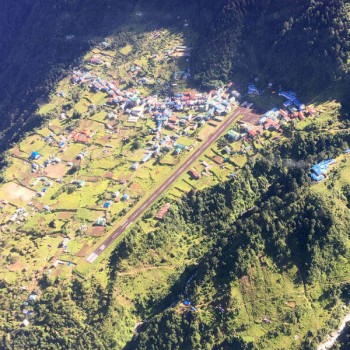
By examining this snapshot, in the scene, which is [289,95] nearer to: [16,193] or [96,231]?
[96,231]

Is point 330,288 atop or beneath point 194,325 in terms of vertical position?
atop

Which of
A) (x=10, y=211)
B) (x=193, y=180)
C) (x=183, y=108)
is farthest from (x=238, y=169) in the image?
(x=10, y=211)

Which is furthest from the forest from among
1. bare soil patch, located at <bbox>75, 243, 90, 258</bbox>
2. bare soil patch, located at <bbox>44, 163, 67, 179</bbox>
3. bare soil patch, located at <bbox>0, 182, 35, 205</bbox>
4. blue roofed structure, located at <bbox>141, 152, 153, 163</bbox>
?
bare soil patch, located at <bbox>44, 163, 67, 179</bbox>

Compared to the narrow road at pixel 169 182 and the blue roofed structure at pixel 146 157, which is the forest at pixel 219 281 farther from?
the blue roofed structure at pixel 146 157

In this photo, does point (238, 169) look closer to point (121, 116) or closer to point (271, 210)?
point (271, 210)

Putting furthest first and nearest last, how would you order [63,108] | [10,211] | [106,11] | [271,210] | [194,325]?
1. [106,11]
2. [63,108]
3. [10,211]
4. [271,210]
5. [194,325]

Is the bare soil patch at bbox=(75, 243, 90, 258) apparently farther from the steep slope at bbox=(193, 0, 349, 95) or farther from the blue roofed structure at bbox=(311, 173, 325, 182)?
the steep slope at bbox=(193, 0, 349, 95)
